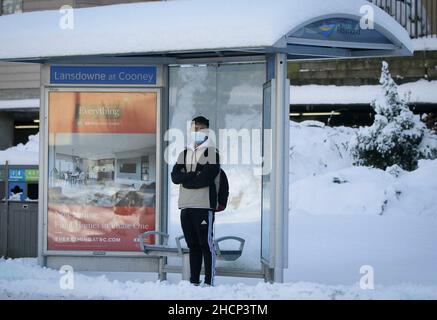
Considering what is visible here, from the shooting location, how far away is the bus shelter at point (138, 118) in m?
9.16

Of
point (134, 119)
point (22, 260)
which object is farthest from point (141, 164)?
point (22, 260)

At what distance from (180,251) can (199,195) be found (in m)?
0.96

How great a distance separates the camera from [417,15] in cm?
1962

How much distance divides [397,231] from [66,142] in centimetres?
527

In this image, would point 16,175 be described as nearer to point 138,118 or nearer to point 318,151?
point 138,118

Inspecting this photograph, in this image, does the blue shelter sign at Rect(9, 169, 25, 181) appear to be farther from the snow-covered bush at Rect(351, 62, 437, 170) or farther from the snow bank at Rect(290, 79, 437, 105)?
the snow bank at Rect(290, 79, 437, 105)

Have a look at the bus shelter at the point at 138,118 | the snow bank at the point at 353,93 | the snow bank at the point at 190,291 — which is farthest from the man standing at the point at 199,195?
the snow bank at the point at 353,93

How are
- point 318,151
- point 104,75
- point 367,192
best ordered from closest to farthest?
point 104,75, point 367,192, point 318,151

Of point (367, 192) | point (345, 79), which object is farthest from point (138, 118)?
point (345, 79)

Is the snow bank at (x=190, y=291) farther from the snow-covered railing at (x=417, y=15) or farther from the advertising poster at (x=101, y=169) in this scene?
the snow-covered railing at (x=417, y=15)

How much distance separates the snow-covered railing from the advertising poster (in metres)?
10.8

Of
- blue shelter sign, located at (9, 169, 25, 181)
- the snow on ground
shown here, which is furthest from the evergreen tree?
blue shelter sign, located at (9, 169, 25, 181)

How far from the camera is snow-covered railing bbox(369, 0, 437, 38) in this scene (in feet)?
64.1

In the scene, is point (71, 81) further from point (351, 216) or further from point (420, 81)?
point (420, 81)
